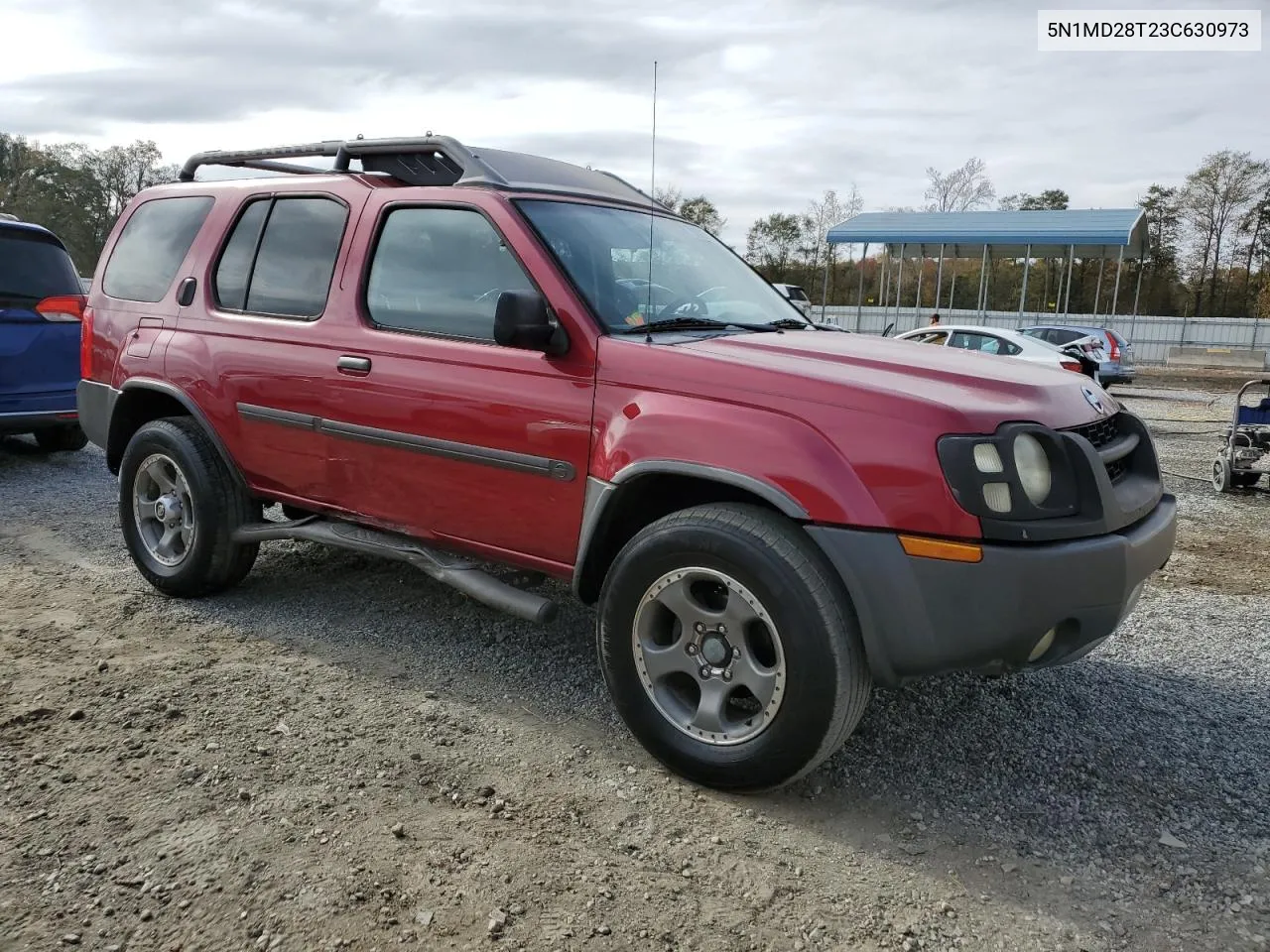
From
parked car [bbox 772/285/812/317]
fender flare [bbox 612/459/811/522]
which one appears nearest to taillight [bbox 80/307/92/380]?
fender flare [bbox 612/459/811/522]

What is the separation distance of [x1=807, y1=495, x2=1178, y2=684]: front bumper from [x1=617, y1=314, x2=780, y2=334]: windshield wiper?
1.04 m

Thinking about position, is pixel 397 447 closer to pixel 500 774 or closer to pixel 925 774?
pixel 500 774

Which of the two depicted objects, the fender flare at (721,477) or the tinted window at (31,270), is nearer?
the fender flare at (721,477)

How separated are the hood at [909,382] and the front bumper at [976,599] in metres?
0.37

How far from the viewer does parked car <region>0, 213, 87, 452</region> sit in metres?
7.22

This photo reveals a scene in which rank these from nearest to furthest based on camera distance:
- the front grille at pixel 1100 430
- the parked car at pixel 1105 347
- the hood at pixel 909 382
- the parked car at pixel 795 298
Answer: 1. the hood at pixel 909 382
2. the front grille at pixel 1100 430
3. the parked car at pixel 795 298
4. the parked car at pixel 1105 347

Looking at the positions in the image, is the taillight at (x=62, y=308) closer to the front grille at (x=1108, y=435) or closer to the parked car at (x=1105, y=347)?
the front grille at (x=1108, y=435)

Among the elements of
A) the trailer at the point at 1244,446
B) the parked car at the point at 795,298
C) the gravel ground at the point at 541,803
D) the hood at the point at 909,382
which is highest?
the parked car at the point at 795,298

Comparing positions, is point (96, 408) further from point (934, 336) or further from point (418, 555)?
point (934, 336)

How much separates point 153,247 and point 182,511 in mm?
1370

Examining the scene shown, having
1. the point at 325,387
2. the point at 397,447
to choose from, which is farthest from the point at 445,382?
the point at 325,387

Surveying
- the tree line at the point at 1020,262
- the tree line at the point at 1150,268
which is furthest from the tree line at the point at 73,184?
the tree line at the point at 1150,268

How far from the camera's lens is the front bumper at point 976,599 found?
8.40 ft

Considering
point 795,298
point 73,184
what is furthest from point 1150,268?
point 73,184
